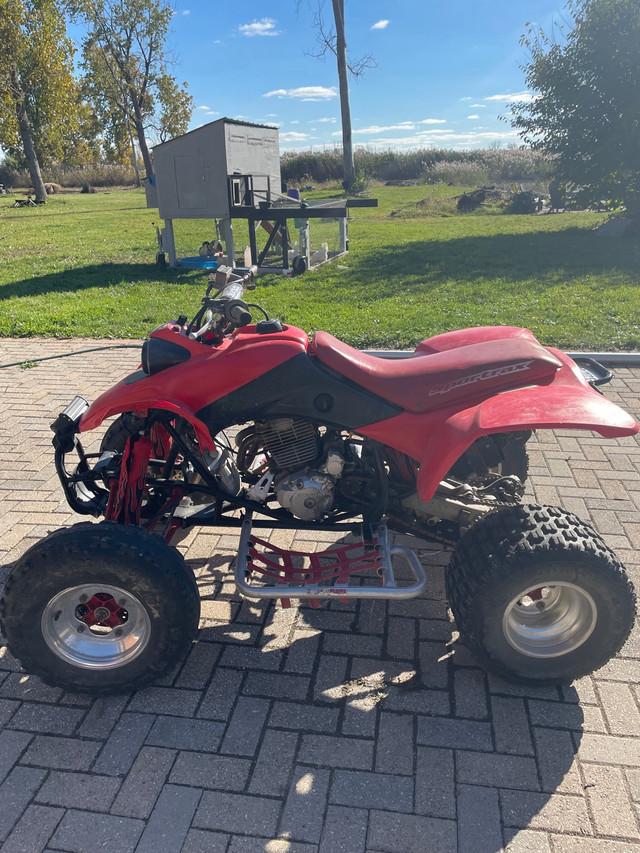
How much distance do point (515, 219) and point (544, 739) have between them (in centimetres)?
1860

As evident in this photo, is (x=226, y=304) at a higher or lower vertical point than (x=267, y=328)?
higher

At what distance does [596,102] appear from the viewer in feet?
46.8

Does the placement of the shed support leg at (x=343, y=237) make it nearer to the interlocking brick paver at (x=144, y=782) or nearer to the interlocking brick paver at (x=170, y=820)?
the interlocking brick paver at (x=144, y=782)

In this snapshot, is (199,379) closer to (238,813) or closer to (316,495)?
(316,495)

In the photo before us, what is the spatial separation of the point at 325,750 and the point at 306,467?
116 centimetres

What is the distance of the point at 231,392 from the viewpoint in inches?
105

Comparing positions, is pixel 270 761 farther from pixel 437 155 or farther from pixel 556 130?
pixel 437 155

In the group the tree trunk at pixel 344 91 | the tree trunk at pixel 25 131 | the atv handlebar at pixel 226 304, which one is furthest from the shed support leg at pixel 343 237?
the tree trunk at pixel 25 131

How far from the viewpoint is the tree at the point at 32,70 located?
98.3 ft

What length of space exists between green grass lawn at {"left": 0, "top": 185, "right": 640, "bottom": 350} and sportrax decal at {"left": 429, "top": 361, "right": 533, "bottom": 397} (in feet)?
15.5

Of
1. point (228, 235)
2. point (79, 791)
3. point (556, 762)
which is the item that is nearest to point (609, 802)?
point (556, 762)

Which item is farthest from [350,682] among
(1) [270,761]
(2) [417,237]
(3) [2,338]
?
(2) [417,237]

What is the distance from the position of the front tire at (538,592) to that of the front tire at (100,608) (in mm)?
1173

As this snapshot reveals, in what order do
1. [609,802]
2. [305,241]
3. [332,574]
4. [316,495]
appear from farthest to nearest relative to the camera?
1. [305,241]
2. [332,574]
3. [316,495]
4. [609,802]
